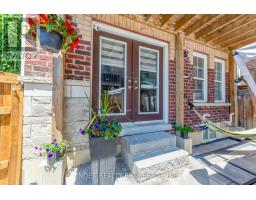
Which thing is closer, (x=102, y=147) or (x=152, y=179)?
(x=102, y=147)

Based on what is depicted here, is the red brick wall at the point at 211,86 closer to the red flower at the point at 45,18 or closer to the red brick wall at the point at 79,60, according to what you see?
the red brick wall at the point at 79,60

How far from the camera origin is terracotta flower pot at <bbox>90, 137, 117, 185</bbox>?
1.48 m

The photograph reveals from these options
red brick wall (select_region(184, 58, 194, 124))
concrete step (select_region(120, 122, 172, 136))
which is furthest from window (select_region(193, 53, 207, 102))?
concrete step (select_region(120, 122, 172, 136))

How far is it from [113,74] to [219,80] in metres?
3.55

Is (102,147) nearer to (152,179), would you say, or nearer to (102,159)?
(102,159)

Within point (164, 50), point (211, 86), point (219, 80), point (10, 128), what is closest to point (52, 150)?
point (10, 128)

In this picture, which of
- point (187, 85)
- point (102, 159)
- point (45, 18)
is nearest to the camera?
point (45, 18)

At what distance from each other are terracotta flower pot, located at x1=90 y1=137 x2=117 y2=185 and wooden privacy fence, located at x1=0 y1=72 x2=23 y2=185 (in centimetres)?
83

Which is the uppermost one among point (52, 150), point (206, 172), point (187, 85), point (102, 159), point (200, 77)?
point (200, 77)

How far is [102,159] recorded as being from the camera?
4.99 feet
